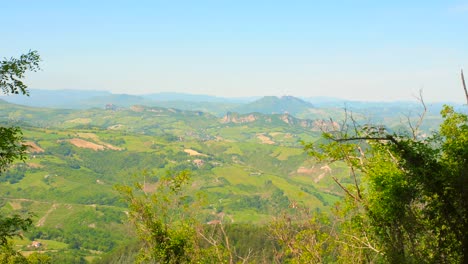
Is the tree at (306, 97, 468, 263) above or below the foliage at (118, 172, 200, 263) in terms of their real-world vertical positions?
above

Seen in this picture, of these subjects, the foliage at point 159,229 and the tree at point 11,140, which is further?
the foliage at point 159,229

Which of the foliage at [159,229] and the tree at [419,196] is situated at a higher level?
the tree at [419,196]

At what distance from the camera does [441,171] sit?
15195 millimetres

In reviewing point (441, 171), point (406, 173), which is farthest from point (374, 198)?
point (441, 171)

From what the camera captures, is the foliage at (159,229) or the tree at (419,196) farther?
the foliage at (159,229)

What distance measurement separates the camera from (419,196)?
16641 millimetres

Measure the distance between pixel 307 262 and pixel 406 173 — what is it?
38.3 feet

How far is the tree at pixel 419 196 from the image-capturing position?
15227 mm

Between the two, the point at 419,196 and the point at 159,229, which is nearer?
the point at 419,196

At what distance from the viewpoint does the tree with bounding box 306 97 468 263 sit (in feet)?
50.0

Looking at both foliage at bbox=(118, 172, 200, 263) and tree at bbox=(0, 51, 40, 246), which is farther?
foliage at bbox=(118, 172, 200, 263)

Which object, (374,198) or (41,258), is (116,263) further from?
(374,198)

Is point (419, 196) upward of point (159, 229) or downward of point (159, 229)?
upward

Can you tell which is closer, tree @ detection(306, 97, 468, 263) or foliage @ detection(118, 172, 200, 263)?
tree @ detection(306, 97, 468, 263)
